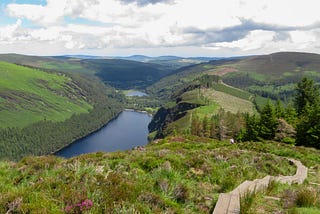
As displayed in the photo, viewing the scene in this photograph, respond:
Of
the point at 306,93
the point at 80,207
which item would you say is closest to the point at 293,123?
the point at 306,93

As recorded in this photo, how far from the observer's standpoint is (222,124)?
10544 cm

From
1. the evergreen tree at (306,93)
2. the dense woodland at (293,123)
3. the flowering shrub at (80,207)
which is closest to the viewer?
the flowering shrub at (80,207)

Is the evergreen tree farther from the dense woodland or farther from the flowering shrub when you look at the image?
the flowering shrub

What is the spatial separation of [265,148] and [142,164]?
21.1m

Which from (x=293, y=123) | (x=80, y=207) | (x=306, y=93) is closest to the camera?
(x=80, y=207)

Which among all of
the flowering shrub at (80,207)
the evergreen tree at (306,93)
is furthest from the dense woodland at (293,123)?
the flowering shrub at (80,207)

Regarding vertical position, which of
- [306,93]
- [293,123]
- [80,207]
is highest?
[80,207]

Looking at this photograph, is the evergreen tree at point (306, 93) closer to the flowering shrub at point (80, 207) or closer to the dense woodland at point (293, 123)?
the dense woodland at point (293, 123)

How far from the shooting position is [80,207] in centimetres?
732

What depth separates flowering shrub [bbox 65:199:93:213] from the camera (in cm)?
Result: 722

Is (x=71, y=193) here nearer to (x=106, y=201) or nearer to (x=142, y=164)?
(x=106, y=201)

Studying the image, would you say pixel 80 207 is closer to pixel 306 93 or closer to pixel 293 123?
pixel 293 123

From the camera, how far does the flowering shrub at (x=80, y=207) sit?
7.22 meters

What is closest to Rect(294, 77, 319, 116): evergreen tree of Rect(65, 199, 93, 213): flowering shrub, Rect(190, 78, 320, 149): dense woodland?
Rect(190, 78, 320, 149): dense woodland
